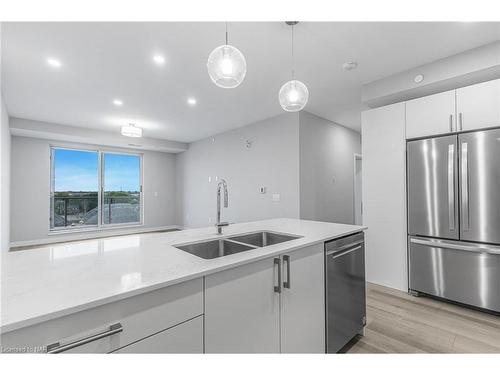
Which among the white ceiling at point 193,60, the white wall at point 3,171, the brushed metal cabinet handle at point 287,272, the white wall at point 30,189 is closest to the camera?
the brushed metal cabinet handle at point 287,272

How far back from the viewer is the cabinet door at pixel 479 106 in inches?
89.2

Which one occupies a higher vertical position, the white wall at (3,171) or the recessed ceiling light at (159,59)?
the recessed ceiling light at (159,59)

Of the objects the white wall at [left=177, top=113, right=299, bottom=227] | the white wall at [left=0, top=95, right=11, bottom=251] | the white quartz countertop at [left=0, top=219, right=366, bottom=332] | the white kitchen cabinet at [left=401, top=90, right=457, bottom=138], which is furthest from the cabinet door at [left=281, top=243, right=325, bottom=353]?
the white wall at [left=0, top=95, right=11, bottom=251]

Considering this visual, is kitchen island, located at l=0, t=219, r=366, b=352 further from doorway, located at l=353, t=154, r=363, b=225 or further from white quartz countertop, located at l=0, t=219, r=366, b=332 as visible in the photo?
doorway, located at l=353, t=154, r=363, b=225

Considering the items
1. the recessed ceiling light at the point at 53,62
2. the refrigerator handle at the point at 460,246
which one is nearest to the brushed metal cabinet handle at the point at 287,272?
the refrigerator handle at the point at 460,246

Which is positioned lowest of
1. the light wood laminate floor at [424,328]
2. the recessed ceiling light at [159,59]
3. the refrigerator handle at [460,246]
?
the light wood laminate floor at [424,328]

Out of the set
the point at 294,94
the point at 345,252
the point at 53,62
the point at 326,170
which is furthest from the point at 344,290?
the point at 53,62

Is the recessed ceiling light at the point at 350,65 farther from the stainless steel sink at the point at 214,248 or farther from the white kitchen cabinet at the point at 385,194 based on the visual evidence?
the stainless steel sink at the point at 214,248

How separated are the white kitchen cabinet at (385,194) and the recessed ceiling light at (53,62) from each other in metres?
3.87

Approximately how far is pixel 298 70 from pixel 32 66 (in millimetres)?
3160

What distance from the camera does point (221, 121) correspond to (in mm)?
5055

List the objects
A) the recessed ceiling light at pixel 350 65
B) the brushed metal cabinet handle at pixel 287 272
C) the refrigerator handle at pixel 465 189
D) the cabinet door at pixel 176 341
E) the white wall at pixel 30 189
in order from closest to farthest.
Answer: the cabinet door at pixel 176 341
the brushed metal cabinet handle at pixel 287 272
the refrigerator handle at pixel 465 189
the recessed ceiling light at pixel 350 65
the white wall at pixel 30 189

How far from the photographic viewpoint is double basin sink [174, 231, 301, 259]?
160 centimetres
